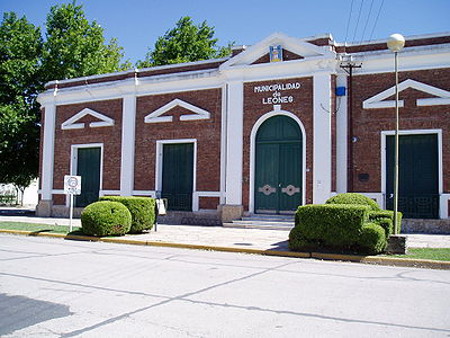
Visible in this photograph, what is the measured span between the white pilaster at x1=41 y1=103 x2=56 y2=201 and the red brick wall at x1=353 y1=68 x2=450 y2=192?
15486 mm

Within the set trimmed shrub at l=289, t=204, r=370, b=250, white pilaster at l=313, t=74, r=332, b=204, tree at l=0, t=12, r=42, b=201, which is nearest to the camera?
trimmed shrub at l=289, t=204, r=370, b=250

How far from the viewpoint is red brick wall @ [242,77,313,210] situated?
1802 centimetres

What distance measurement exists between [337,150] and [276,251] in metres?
7.48

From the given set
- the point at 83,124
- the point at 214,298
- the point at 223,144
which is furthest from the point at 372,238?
the point at 83,124

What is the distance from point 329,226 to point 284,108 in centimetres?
850

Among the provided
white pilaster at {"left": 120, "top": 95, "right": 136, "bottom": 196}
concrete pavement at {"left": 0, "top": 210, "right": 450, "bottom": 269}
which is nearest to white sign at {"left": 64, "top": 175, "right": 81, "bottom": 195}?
concrete pavement at {"left": 0, "top": 210, "right": 450, "bottom": 269}

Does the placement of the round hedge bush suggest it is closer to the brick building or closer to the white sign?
the white sign

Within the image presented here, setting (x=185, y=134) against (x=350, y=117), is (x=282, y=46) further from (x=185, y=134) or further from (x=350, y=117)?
(x=185, y=134)

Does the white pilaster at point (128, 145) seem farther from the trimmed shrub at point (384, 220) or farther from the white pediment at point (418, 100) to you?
the trimmed shrub at point (384, 220)

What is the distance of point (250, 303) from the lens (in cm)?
620

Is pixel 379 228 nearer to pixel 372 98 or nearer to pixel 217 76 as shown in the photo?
pixel 372 98

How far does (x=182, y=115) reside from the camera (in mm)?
20969

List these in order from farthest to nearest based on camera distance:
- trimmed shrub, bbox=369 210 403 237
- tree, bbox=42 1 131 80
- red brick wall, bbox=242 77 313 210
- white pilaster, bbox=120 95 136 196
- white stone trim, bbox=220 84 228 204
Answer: tree, bbox=42 1 131 80 < white pilaster, bbox=120 95 136 196 < white stone trim, bbox=220 84 228 204 < red brick wall, bbox=242 77 313 210 < trimmed shrub, bbox=369 210 403 237

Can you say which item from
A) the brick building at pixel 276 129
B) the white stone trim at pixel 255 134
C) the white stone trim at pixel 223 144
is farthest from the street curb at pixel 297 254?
the white stone trim at pixel 223 144
